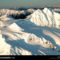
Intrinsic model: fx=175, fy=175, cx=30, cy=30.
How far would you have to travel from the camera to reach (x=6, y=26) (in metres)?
2.36

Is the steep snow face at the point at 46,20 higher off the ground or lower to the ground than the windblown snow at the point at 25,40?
higher

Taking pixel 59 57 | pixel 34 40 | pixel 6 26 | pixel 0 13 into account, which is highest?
pixel 0 13

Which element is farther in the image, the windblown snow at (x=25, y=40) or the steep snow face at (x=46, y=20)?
the steep snow face at (x=46, y=20)

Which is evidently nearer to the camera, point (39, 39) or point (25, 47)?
point (25, 47)

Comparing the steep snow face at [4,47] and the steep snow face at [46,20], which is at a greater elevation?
the steep snow face at [46,20]

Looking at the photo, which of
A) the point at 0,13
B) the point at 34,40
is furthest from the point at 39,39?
the point at 0,13

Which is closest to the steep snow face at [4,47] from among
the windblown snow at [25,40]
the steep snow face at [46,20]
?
the windblown snow at [25,40]

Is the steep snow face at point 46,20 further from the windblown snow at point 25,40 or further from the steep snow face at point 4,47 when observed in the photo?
the steep snow face at point 4,47

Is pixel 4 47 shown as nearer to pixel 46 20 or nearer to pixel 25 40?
pixel 25 40

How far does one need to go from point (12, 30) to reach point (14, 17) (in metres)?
0.26

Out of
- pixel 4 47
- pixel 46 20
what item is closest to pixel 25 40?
pixel 4 47

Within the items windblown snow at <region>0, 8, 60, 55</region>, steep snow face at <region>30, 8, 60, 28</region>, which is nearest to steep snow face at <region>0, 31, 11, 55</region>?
windblown snow at <region>0, 8, 60, 55</region>

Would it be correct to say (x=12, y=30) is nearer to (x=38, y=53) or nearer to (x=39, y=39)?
(x=39, y=39)

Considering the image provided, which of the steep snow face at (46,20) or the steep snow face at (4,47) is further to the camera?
the steep snow face at (46,20)
